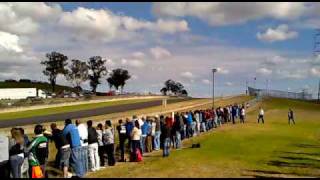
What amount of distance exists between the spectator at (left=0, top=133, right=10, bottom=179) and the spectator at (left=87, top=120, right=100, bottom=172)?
3.36 m

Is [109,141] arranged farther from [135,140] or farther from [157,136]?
[157,136]

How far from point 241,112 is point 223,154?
23.9m

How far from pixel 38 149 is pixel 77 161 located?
2.02 m

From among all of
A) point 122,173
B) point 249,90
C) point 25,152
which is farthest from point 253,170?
point 249,90

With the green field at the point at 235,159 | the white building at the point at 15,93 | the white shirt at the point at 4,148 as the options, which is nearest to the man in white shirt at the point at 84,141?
the green field at the point at 235,159

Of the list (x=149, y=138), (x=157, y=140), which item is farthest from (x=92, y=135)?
(x=157, y=140)

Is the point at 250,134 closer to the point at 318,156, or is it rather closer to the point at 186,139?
the point at 186,139

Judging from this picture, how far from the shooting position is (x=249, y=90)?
110 metres

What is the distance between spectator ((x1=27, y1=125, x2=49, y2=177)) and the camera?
53.1 ft

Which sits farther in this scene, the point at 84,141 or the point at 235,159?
the point at 235,159

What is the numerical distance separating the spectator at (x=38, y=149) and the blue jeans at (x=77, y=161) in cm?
134

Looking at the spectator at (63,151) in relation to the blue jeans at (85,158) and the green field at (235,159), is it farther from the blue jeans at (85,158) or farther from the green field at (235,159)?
the green field at (235,159)

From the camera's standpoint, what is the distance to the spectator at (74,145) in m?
17.9

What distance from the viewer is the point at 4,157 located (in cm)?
1705
